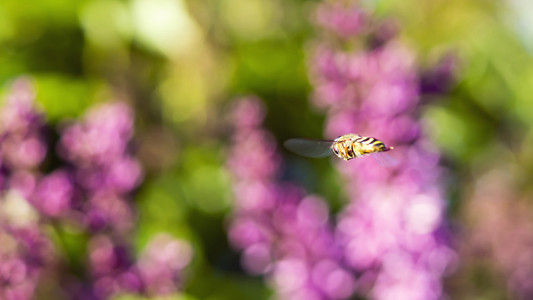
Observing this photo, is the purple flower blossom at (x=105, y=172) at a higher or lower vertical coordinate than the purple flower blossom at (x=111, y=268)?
higher

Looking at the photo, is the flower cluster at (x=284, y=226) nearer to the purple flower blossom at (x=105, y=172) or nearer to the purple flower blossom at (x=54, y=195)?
the purple flower blossom at (x=105, y=172)

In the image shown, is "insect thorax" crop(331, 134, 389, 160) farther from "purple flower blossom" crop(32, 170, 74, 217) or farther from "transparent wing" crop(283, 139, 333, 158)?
"purple flower blossom" crop(32, 170, 74, 217)

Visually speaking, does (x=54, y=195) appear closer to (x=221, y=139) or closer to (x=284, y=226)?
(x=284, y=226)

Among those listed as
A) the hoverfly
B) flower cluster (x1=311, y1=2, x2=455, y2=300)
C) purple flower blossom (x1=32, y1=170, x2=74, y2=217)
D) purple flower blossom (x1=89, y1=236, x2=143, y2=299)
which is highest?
flower cluster (x1=311, y1=2, x2=455, y2=300)

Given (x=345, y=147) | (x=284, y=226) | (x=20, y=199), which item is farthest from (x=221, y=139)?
(x=345, y=147)

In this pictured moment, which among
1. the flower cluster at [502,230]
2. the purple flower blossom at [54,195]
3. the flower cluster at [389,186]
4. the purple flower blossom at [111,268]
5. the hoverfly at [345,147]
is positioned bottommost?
the purple flower blossom at [111,268]

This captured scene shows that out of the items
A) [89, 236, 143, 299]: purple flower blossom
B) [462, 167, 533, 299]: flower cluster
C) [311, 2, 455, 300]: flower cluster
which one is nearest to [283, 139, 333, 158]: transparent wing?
[311, 2, 455, 300]: flower cluster

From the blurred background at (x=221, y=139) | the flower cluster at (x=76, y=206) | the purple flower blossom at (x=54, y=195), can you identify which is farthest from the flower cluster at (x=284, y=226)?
the purple flower blossom at (x=54, y=195)
